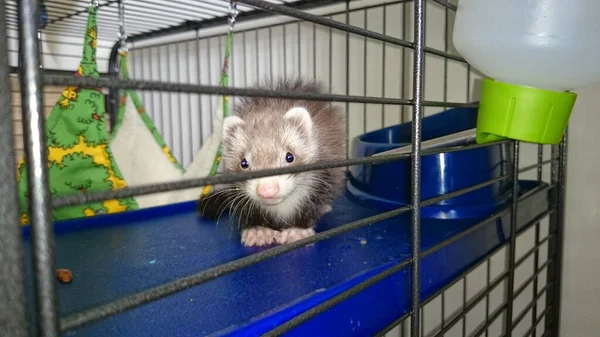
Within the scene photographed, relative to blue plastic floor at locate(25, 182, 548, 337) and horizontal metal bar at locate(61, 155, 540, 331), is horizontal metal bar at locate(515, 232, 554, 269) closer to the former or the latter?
blue plastic floor at locate(25, 182, 548, 337)

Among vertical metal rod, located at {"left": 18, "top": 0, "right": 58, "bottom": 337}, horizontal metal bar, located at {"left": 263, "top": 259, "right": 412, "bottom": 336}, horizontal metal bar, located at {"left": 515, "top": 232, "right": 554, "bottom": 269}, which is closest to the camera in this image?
vertical metal rod, located at {"left": 18, "top": 0, "right": 58, "bottom": 337}

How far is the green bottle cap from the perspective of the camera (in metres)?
0.69

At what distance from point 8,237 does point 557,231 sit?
129cm

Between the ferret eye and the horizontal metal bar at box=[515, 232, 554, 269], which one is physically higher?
the ferret eye

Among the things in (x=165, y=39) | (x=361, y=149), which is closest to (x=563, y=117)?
(x=361, y=149)

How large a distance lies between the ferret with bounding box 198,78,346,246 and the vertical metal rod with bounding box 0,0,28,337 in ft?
1.55

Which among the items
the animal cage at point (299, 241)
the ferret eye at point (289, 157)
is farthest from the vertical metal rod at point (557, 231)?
the ferret eye at point (289, 157)

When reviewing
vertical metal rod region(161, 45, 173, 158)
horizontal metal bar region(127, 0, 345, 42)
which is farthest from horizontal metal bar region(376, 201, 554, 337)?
vertical metal rod region(161, 45, 173, 158)

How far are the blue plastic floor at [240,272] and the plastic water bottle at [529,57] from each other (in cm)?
23

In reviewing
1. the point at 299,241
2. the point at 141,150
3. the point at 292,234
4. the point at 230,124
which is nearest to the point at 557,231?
the point at 292,234

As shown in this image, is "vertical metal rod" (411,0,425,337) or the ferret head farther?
the ferret head

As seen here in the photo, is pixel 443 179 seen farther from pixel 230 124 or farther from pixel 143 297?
pixel 143 297

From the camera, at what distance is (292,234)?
781mm

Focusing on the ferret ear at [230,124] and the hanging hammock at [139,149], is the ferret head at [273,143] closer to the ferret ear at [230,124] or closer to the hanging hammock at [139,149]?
the ferret ear at [230,124]
